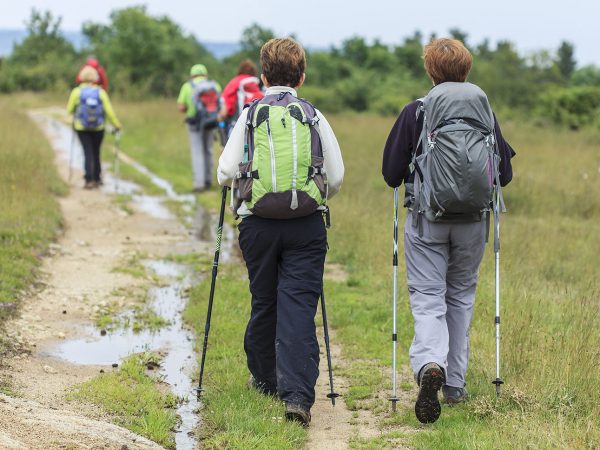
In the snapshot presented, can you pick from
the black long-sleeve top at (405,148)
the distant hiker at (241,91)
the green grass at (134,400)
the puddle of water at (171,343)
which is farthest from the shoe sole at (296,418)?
the distant hiker at (241,91)

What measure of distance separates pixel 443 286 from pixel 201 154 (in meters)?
10.6

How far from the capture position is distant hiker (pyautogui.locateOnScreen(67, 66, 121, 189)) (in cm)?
1515

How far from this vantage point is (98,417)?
5605 millimetres

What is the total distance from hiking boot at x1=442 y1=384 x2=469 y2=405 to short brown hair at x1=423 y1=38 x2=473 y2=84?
1.93 meters

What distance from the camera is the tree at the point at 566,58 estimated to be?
190 ft

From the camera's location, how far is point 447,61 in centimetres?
556

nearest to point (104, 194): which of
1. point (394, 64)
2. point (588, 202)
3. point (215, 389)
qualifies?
point (588, 202)

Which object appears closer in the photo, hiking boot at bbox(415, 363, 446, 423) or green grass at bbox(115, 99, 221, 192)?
hiking boot at bbox(415, 363, 446, 423)

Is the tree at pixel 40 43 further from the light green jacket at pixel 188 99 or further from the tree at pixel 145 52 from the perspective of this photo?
the light green jacket at pixel 188 99

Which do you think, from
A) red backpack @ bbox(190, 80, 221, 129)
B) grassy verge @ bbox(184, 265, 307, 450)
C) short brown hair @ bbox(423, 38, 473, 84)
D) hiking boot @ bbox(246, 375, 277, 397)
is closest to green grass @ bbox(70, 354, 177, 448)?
grassy verge @ bbox(184, 265, 307, 450)

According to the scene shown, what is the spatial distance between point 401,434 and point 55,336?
11.4 ft

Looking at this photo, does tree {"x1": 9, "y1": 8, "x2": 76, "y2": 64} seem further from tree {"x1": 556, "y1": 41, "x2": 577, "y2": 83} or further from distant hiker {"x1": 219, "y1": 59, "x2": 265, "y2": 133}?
distant hiker {"x1": 219, "y1": 59, "x2": 265, "y2": 133}

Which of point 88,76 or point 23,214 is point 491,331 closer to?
point 23,214

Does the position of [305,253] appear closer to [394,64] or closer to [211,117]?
[211,117]
